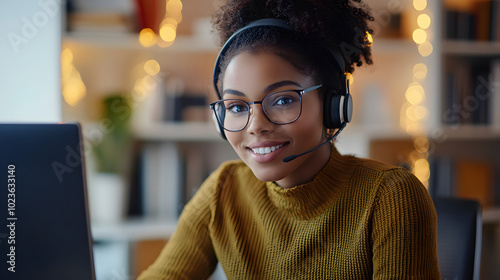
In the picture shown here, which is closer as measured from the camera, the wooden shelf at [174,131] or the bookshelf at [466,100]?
the wooden shelf at [174,131]

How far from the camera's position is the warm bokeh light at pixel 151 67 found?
1.90 meters

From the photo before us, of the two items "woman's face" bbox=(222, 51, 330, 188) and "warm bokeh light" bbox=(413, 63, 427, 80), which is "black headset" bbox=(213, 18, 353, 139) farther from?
"warm bokeh light" bbox=(413, 63, 427, 80)

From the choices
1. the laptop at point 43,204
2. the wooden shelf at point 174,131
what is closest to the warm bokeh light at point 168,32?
the wooden shelf at point 174,131

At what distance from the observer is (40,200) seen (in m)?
0.58

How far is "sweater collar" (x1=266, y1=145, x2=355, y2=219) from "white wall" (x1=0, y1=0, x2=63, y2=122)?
1.21 m

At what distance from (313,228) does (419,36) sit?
→ 1.42m

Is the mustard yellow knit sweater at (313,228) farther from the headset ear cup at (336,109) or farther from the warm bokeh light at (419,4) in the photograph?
the warm bokeh light at (419,4)

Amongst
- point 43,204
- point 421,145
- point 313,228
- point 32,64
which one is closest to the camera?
point 43,204

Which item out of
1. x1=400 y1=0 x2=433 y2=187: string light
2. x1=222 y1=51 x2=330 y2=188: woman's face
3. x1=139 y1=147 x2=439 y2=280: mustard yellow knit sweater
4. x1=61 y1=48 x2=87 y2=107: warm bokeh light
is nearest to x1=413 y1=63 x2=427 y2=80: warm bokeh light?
x1=400 y1=0 x2=433 y2=187: string light

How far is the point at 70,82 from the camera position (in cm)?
178

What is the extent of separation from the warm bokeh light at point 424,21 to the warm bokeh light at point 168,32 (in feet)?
3.65

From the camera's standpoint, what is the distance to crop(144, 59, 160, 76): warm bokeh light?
1896 millimetres

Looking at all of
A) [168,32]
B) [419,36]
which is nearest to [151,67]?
[168,32]

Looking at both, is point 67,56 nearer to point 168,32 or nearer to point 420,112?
point 168,32
